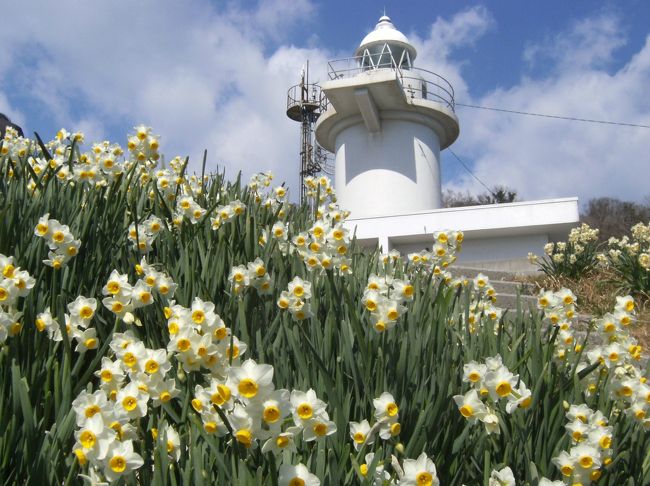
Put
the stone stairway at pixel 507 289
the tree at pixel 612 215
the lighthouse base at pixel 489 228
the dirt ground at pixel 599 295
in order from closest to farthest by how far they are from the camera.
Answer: the dirt ground at pixel 599 295 < the stone stairway at pixel 507 289 < the lighthouse base at pixel 489 228 < the tree at pixel 612 215

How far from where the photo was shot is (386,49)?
1545cm

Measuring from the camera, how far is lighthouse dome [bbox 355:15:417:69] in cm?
1545

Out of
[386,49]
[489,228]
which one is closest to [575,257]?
[489,228]

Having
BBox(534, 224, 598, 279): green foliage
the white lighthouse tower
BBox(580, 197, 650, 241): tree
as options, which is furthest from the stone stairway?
BBox(580, 197, 650, 241): tree

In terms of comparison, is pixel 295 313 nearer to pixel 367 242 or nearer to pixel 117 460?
pixel 117 460

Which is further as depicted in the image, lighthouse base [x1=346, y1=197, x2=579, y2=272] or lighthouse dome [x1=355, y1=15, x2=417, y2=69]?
lighthouse dome [x1=355, y1=15, x2=417, y2=69]

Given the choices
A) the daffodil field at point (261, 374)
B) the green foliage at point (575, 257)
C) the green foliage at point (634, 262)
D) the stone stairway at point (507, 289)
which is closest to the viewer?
the daffodil field at point (261, 374)

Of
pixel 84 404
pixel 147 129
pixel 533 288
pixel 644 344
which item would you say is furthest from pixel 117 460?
pixel 533 288

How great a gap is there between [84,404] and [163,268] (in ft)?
4.07

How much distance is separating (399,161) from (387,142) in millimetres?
545

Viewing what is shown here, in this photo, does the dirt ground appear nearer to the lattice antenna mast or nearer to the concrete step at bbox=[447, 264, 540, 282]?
the concrete step at bbox=[447, 264, 540, 282]

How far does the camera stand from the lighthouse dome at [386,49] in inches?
608

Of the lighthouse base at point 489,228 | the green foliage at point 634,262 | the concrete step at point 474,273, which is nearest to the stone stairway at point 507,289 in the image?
the concrete step at point 474,273

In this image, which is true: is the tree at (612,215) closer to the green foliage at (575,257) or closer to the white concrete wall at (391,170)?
the white concrete wall at (391,170)
